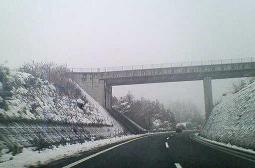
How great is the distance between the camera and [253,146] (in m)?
16.2

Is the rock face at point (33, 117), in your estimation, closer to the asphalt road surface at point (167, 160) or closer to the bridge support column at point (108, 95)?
the asphalt road surface at point (167, 160)

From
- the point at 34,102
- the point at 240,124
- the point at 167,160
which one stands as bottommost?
the point at 167,160

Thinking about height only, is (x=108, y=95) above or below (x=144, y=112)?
above

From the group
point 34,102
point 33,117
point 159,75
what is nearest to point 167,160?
point 33,117

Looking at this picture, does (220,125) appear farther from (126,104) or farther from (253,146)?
(126,104)

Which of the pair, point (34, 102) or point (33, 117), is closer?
point (33, 117)

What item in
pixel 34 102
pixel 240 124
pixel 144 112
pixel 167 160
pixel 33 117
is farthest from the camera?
pixel 144 112

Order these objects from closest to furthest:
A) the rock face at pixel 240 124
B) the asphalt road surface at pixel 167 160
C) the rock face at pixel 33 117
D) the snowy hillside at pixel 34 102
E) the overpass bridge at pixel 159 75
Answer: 1. the asphalt road surface at pixel 167 160
2. the rock face at pixel 240 124
3. the rock face at pixel 33 117
4. the snowy hillside at pixel 34 102
5. the overpass bridge at pixel 159 75

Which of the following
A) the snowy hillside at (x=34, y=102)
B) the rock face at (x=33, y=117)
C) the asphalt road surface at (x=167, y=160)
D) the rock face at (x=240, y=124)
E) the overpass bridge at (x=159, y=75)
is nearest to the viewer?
the asphalt road surface at (x=167, y=160)

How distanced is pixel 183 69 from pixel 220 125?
110 ft

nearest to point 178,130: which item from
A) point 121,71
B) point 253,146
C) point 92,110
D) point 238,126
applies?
point 121,71

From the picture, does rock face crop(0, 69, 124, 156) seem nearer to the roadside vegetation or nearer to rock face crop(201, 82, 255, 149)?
rock face crop(201, 82, 255, 149)

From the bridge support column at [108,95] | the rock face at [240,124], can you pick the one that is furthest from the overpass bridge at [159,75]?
the rock face at [240,124]

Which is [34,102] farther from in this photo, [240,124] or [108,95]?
[108,95]
